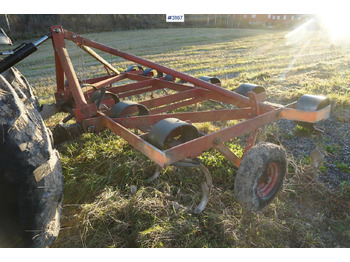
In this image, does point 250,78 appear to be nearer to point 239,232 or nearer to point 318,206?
point 318,206

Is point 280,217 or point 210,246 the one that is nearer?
point 210,246

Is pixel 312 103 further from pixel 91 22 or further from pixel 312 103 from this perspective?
pixel 91 22

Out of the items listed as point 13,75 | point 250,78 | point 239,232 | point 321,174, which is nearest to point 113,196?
point 239,232

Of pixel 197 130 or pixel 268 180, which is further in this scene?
pixel 268 180

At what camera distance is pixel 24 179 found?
1627 mm

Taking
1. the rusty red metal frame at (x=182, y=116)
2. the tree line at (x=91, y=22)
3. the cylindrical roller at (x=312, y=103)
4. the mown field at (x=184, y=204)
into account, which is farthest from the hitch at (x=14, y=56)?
the tree line at (x=91, y=22)

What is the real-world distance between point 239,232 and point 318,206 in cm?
100

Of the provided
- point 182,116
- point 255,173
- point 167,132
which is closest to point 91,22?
point 182,116

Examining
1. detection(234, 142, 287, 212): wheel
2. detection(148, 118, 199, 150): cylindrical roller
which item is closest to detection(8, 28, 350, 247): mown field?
detection(234, 142, 287, 212): wheel

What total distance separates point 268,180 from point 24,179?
83.1 inches

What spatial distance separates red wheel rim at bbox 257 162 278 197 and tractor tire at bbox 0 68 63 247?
1850 millimetres

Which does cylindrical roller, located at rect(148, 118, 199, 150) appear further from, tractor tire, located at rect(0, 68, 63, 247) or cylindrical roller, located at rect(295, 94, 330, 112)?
cylindrical roller, located at rect(295, 94, 330, 112)

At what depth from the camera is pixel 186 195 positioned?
9.19 ft

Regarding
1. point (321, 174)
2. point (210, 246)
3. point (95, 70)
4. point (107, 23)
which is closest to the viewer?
point (210, 246)
